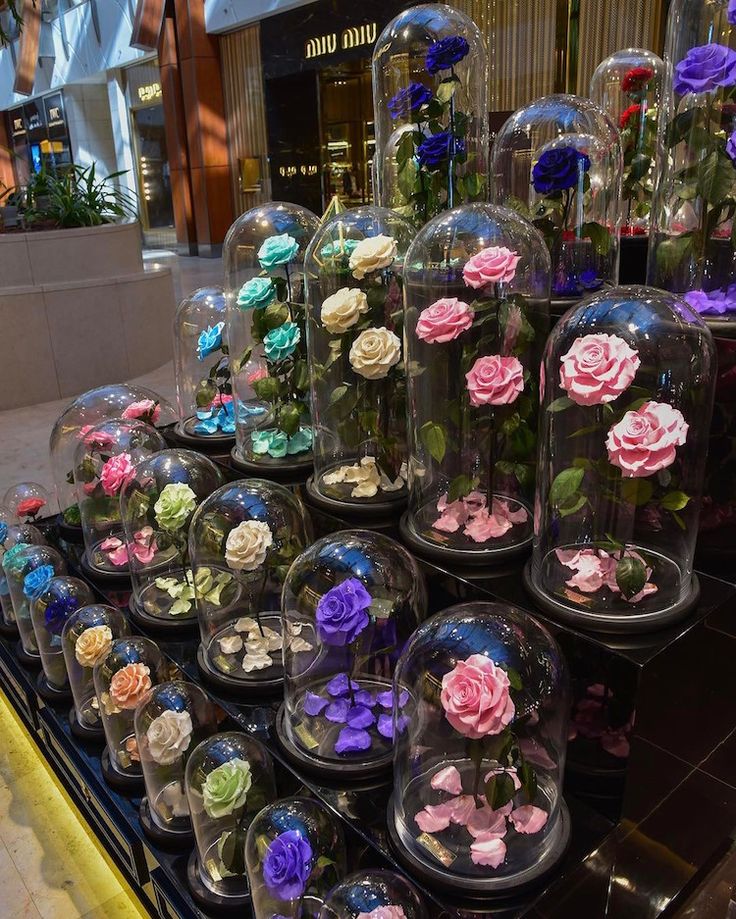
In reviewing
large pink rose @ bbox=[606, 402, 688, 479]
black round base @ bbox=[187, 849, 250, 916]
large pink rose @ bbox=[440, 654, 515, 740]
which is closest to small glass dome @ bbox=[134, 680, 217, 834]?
black round base @ bbox=[187, 849, 250, 916]

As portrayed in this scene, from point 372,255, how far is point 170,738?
0.85m

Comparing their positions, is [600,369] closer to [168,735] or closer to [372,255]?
[372,255]

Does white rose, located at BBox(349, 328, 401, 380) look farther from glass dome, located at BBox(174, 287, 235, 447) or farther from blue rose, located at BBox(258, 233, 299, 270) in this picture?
glass dome, located at BBox(174, 287, 235, 447)

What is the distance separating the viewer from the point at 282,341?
1.48 m

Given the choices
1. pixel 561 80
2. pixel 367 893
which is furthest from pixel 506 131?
pixel 367 893

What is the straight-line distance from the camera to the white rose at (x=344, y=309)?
4.19 feet

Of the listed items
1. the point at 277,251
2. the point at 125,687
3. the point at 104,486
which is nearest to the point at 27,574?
the point at 104,486

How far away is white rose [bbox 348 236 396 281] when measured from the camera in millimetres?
1285

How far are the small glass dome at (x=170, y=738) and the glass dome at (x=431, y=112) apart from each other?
3.22 ft

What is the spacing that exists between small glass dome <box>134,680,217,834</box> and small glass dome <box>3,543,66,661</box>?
535mm

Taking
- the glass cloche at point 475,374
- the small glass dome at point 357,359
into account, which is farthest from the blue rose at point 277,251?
the glass cloche at point 475,374

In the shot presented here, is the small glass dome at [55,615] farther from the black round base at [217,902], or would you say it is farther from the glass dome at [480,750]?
the glass dome at [480,750]

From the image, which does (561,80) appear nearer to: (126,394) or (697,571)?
(126,394)

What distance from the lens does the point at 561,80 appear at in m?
2.24
